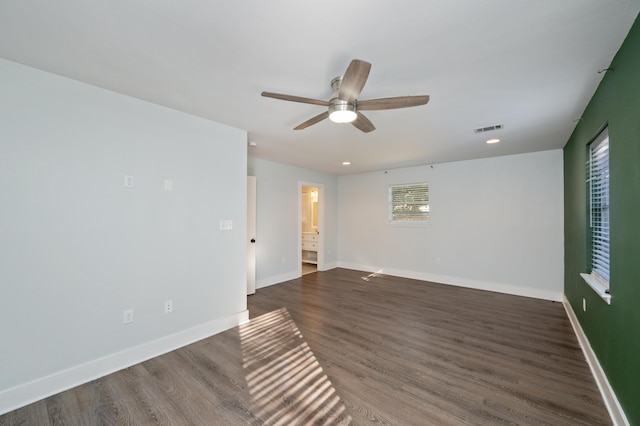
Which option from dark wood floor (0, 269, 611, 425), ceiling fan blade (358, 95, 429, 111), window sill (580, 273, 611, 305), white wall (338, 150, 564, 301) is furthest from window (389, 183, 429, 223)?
ceiling fan blade (358, 95, 429, 111)

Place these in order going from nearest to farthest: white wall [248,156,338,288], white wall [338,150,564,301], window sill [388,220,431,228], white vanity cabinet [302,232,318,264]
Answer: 1. white wall [338,150,564,301]
2. white wall [248,156,338,288]
3. window sill [388,220,431,228]
4. white vanity cabinet [302,232,318,264]

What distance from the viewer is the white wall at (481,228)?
4.35m

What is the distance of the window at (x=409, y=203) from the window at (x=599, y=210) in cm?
299

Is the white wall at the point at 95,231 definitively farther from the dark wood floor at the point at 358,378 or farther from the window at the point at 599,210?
the window at the point at 599,210

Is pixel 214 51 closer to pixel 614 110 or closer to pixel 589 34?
pixel 589 34

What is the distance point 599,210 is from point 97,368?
4754 mm

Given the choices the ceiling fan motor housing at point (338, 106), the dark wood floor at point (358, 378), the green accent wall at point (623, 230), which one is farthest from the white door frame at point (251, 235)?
the green accent wall at point (623, 230)

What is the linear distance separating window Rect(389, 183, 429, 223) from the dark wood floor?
246 centimetres

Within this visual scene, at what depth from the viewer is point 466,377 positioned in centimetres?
224

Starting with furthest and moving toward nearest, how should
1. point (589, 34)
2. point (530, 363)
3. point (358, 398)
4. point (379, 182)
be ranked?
1. point (379, 182)
2. point (530, 363)
3. point (358, 398)
4. point (589, 34)

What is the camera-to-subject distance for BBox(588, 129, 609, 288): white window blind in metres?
2.25

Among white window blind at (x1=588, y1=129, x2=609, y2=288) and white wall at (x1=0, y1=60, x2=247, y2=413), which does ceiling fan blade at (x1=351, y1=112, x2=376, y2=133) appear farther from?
white window blind at (x1=588, y1=129, x2=609, y2=288)

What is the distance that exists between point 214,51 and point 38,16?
2.95ft

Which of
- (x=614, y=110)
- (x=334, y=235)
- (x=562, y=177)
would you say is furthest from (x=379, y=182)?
(x=614, y=110)
